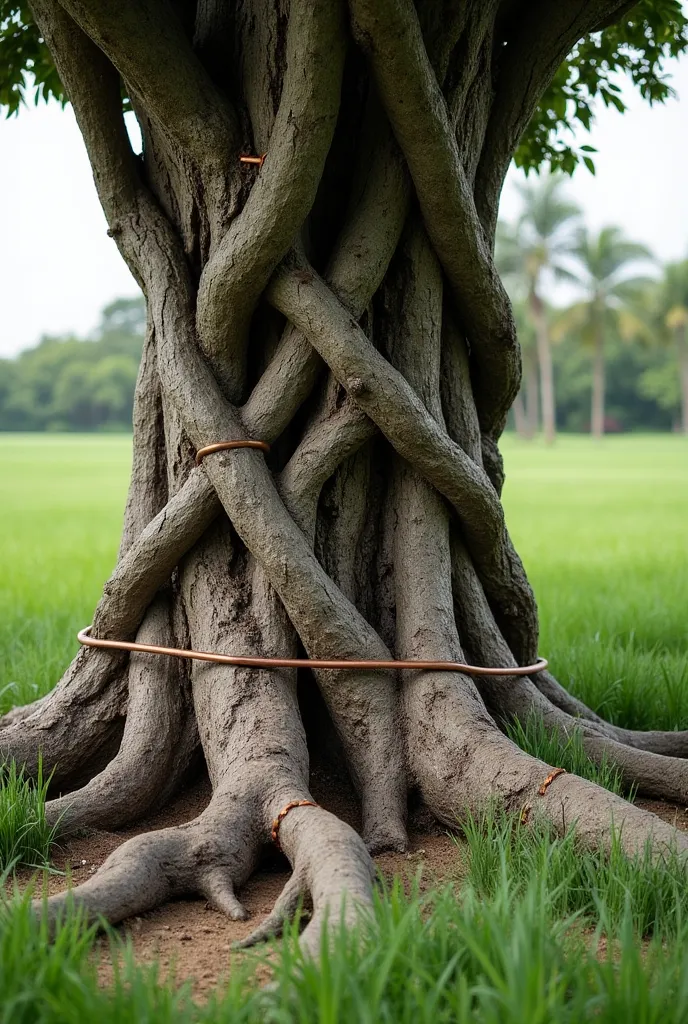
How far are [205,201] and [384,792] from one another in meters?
1.99

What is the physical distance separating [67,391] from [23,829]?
7266cm

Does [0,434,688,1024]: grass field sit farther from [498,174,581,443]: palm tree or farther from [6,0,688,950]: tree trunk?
[498,174,581,443]: palm tree

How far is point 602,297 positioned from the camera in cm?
6278

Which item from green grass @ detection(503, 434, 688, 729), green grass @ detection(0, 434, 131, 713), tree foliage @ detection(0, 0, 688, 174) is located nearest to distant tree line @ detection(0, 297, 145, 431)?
green grass @ detection(0, 434, 131, 713)

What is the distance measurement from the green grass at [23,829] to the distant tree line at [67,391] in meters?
67.0

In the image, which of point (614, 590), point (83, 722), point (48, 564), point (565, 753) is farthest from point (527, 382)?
point (83, 722)

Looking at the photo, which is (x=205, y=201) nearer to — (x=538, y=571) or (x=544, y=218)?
(x=538, y=571)

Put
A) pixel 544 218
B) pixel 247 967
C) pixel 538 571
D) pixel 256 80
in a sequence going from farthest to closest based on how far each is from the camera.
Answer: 1. pixel 544 218
2. pixel 538 571
3. pixel 256 80
4. pixel 247 967

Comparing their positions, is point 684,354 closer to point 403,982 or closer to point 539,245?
point 539,245

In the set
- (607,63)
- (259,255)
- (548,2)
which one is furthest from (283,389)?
(607,63)

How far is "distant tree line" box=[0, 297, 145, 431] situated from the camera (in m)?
71.1

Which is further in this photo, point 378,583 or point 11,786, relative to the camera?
point 378,583

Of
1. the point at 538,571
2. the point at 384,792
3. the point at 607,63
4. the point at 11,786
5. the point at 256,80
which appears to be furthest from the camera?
the point at 538,571

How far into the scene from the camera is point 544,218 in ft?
205
